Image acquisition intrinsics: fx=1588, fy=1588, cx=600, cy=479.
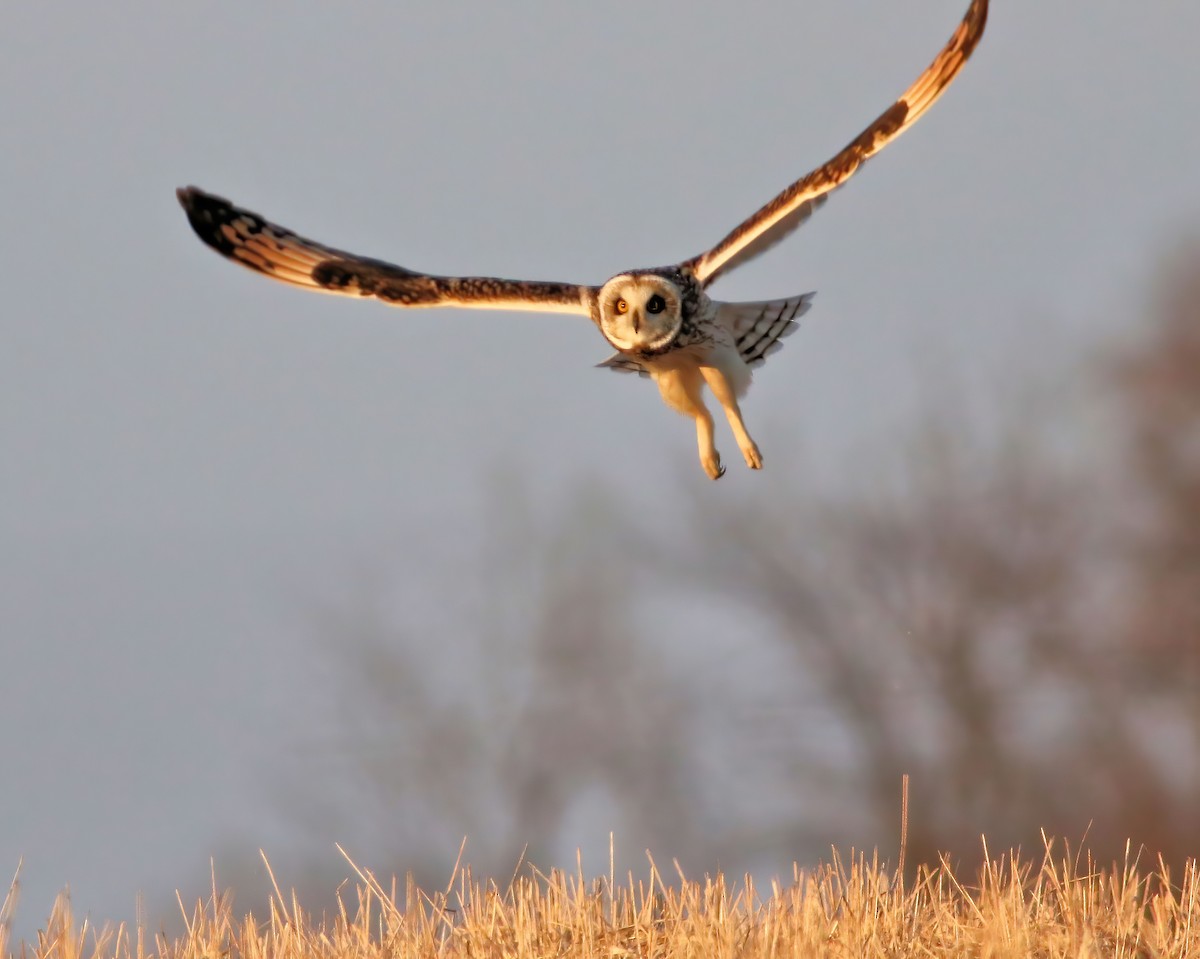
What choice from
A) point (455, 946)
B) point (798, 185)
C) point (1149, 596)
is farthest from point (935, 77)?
point (1149, 596)

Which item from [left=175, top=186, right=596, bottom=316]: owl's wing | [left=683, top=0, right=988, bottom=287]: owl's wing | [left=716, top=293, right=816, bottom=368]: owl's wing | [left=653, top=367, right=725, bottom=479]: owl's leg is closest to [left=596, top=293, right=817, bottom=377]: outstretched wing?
[left=716, top=293, right=816, bottom=368]: owl's wing

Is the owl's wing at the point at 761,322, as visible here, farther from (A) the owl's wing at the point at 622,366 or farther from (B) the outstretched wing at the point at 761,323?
(A) the owl's wing at the point at 622,366

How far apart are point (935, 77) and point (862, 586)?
10911mm

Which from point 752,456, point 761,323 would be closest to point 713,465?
point 752,456

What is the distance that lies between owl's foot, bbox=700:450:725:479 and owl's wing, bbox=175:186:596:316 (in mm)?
885

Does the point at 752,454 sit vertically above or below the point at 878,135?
below

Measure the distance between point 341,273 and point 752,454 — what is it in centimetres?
249

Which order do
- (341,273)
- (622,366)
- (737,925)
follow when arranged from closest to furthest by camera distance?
(737,925) → (622,366) → (341,273)

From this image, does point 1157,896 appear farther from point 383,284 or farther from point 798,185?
point 383,284

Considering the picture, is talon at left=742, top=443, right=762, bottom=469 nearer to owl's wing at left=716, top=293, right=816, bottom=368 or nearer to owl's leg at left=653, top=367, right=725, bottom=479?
owl's leg at left=653, top=367, right=725, bottom=479

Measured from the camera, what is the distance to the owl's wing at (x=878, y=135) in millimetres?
6359

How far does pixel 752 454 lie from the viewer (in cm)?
674

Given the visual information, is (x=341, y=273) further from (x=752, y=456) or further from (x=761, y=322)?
(x=752, y=456)

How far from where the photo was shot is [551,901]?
5.17m
